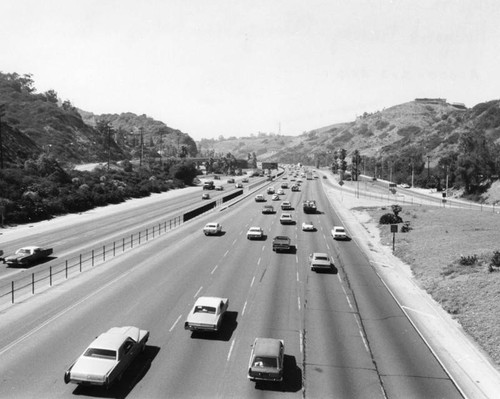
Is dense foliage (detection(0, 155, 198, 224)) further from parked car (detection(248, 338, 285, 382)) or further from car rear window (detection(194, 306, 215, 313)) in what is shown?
parked car (detection(248, 338, 285, 382))

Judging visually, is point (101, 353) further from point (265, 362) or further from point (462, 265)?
point (462, 265)

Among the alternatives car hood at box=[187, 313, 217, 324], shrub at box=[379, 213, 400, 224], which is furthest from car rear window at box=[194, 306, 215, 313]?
shrub at box=[379, 213, 400, 224]

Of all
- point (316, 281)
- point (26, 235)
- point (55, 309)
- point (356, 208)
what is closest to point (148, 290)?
point (55, 309)

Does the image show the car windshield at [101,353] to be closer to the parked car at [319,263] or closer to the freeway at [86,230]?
the parked car at [319,263]

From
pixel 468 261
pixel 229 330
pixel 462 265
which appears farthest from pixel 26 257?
pixel 468 261

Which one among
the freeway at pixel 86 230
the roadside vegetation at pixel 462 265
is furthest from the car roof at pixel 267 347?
the freeway at pixel 86 230
